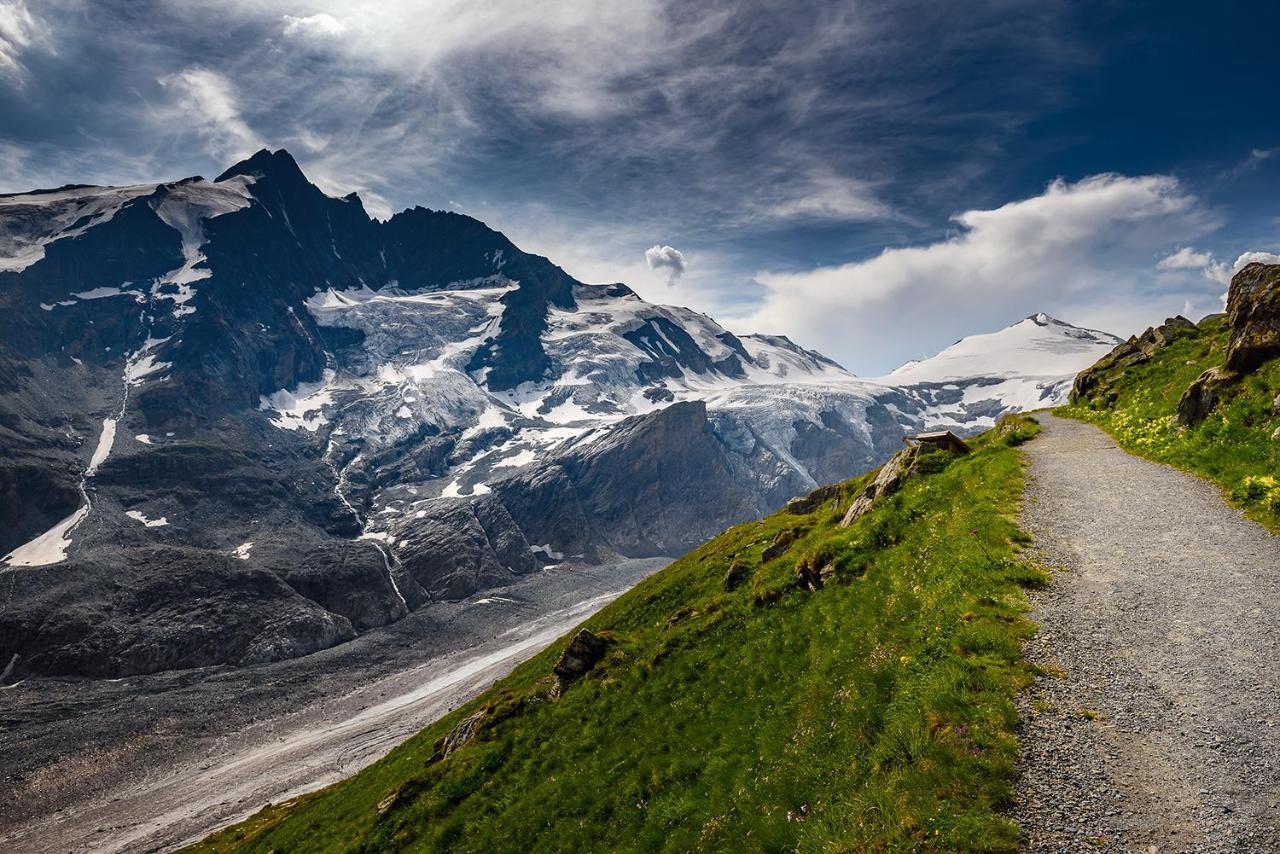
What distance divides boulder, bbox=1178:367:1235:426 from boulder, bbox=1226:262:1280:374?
2.23 ft

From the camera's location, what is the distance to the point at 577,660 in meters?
29.0

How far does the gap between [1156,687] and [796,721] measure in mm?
7712

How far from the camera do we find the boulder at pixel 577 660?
2873cm

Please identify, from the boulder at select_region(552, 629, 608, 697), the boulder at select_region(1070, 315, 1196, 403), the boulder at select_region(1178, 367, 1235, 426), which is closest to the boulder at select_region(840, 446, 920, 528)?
the boulder at select_region(1178, 367, 1235, 426)

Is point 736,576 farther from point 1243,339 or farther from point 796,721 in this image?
point 1243,339

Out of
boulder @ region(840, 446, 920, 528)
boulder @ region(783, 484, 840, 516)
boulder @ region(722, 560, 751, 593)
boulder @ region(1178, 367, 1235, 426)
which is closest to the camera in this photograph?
boulder @ region(1178, 367, 1235, 426)

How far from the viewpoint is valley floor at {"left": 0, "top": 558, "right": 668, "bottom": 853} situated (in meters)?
103

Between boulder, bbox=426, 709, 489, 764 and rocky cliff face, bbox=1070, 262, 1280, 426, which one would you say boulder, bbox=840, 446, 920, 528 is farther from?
Result: boulder, bbox=426, 709, 489, 764

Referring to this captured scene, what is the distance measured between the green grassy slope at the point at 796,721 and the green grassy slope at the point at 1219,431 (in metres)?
6.87

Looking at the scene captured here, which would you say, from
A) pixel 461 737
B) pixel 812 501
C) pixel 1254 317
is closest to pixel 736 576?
pixel 461 737

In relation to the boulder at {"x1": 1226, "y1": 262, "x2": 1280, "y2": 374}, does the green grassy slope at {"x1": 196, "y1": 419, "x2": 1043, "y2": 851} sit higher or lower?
lower

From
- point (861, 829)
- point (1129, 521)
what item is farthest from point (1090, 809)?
point (1129, 521)

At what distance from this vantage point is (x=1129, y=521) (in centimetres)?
2072

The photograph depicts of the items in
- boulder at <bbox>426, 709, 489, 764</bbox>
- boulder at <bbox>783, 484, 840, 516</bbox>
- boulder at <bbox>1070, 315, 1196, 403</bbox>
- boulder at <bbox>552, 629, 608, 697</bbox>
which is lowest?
boulder at <bbox>426, 709, 489, 764</bbox>
